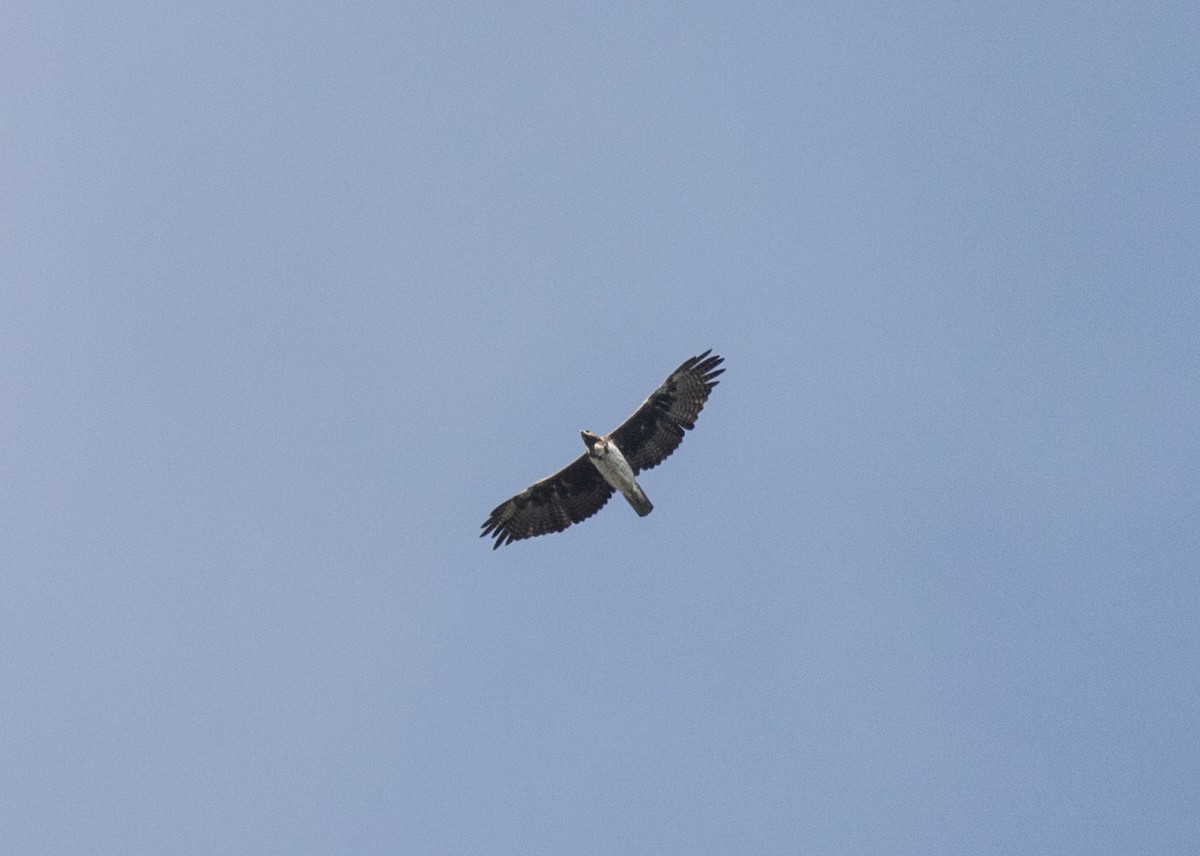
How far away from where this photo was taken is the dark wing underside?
4122 cm

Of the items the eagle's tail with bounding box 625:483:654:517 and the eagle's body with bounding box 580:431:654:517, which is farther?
the eagle's tail with bounding box 625:483:654:517

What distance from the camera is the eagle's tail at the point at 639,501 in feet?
132

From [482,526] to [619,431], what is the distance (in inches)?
161

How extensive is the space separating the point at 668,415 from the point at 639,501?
6.85 feet

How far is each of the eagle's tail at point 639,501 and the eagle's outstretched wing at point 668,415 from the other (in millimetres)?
811

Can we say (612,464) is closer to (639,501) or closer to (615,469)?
(615,469)

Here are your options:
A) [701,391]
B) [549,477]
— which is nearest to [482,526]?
[549,477]

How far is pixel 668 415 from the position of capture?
40719 mm

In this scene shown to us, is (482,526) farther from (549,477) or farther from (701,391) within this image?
(701,391)

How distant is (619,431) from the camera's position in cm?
4069

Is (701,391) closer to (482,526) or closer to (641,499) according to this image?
(641,499)

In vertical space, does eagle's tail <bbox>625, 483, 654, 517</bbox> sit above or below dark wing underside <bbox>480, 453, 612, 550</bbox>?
below

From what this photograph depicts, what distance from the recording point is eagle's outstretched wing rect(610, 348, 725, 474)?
4059cm

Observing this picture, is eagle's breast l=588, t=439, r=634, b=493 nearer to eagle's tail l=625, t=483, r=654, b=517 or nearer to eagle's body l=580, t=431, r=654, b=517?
eagle's body l=580, t=431, r=654, b=517
